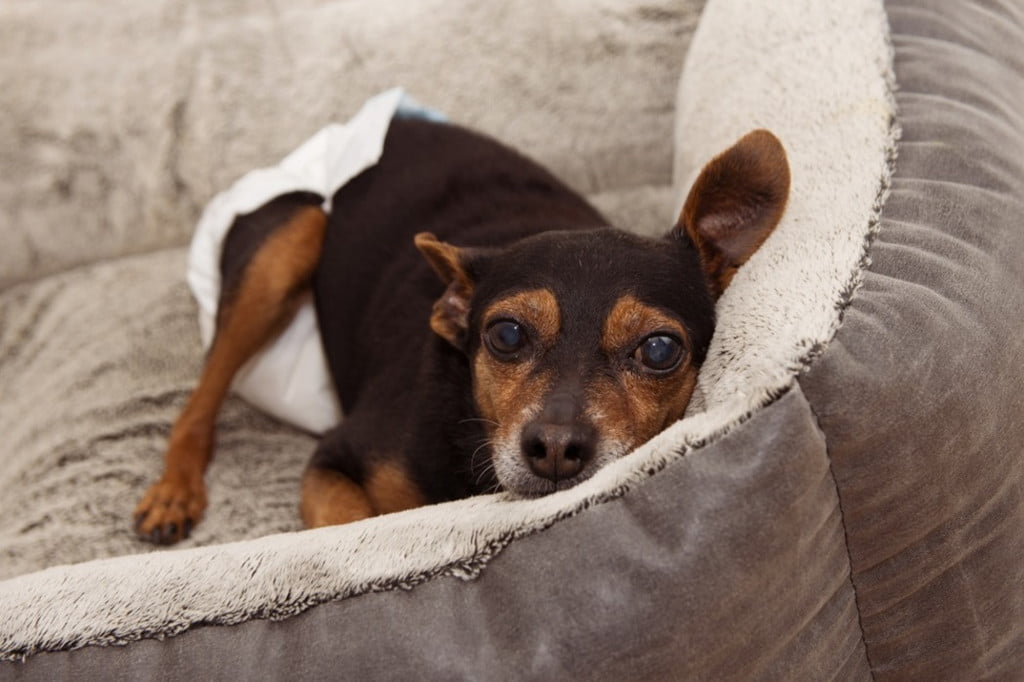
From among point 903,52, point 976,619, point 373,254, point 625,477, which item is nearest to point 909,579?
point 976,619

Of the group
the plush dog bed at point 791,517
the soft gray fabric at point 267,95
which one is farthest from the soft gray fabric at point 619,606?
the soft gray fabric at point 267,95

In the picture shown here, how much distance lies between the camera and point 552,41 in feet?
12.4

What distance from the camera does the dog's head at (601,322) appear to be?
1862 mm

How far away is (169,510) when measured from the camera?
9.09 feet

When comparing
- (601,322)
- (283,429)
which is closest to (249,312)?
(283,429)

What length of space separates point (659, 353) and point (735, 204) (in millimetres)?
413

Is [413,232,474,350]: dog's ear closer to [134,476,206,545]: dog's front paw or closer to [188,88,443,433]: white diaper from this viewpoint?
[188,88,443,433]: white diaper

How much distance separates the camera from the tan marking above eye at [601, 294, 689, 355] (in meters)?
1.97

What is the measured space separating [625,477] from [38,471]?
2.08 meters

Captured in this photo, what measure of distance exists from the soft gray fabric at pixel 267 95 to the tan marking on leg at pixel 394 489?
69.3 inches

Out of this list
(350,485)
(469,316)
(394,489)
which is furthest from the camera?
(350,485)

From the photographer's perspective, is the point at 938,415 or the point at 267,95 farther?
the point at 267,95

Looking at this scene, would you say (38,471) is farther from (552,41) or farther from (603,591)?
(552,41)

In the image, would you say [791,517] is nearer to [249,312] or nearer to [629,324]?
[629,324]
